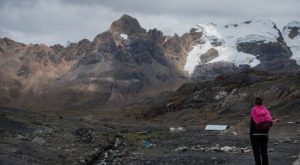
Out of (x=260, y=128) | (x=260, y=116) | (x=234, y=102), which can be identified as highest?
(x=260, y=116)

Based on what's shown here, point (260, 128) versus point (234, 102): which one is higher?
point (260, 128)

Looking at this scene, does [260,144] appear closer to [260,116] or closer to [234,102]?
[260,116]

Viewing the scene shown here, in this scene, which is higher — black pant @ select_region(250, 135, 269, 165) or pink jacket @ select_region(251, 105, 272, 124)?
pink jacket @ select_region(251, 105, 272, 124)

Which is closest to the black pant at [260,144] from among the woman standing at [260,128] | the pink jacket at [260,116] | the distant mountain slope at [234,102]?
the woman standing at [260,128]

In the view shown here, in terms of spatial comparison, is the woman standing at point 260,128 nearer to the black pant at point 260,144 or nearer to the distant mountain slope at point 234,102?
the black pant at point 260,144

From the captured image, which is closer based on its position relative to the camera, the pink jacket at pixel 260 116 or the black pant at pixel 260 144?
the pink jacket at pixel 260 116

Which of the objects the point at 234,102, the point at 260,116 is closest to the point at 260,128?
the point at 260,116

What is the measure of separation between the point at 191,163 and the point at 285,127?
32481mm

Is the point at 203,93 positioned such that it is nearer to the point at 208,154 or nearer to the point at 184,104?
the point at 184,104

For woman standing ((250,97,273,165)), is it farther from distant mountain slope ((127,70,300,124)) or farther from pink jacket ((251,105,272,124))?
distant mountain slope ((127,70,300,124))

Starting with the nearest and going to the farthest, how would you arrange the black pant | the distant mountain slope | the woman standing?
1. the woman standing
2. the black pant
3. the distant mountain slope

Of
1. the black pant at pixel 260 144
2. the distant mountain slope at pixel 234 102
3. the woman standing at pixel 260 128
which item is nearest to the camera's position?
the woman standing at pixel 260 128

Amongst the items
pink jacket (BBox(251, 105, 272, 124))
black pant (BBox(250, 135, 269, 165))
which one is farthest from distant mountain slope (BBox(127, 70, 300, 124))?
pink jacket (BBox(251, 105, 272, 124))

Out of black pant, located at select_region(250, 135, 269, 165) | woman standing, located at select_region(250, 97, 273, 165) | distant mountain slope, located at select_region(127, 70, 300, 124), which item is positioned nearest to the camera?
woman standing, located at select_region(250, 97, 273, 165)
